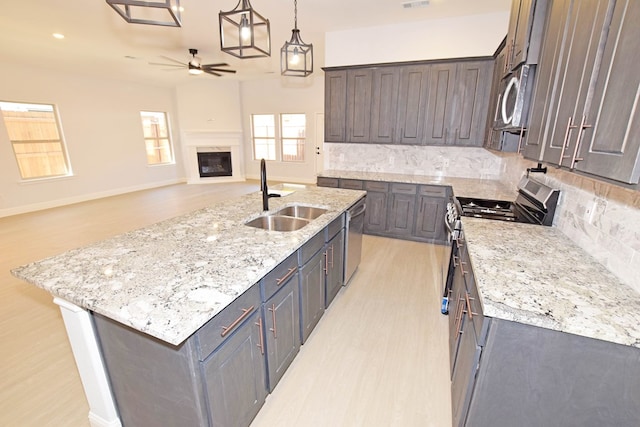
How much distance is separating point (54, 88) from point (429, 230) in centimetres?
783

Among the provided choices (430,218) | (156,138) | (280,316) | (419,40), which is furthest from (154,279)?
(156,138)

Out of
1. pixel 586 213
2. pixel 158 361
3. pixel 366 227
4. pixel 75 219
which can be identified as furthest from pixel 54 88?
pixel 586 213

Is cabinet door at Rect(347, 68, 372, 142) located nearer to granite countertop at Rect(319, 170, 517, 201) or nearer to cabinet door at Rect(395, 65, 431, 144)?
cabinet door at Rect(395, 65, 431, 144)

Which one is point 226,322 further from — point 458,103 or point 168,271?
point 458,103

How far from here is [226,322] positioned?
48.2 inches

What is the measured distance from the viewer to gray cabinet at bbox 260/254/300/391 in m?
1.55

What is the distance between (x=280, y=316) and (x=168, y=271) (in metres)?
0.67

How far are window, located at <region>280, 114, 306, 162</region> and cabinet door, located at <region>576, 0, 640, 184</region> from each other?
7630 mm

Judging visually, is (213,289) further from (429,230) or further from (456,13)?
(456,13)

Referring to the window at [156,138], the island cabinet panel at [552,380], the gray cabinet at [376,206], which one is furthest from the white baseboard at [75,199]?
the island cabinet panel at [552,380]

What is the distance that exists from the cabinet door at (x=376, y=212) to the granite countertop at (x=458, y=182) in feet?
0.84

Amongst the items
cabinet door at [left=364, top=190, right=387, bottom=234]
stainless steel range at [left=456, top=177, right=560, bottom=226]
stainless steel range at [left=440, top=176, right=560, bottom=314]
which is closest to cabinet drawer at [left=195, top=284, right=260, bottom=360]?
stainless steel range at [left=440, top=176, right=560, bottom=314]

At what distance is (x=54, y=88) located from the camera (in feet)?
19.7

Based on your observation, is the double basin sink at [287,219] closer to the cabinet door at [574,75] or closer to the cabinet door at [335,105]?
the cabinet door at [574,75]
